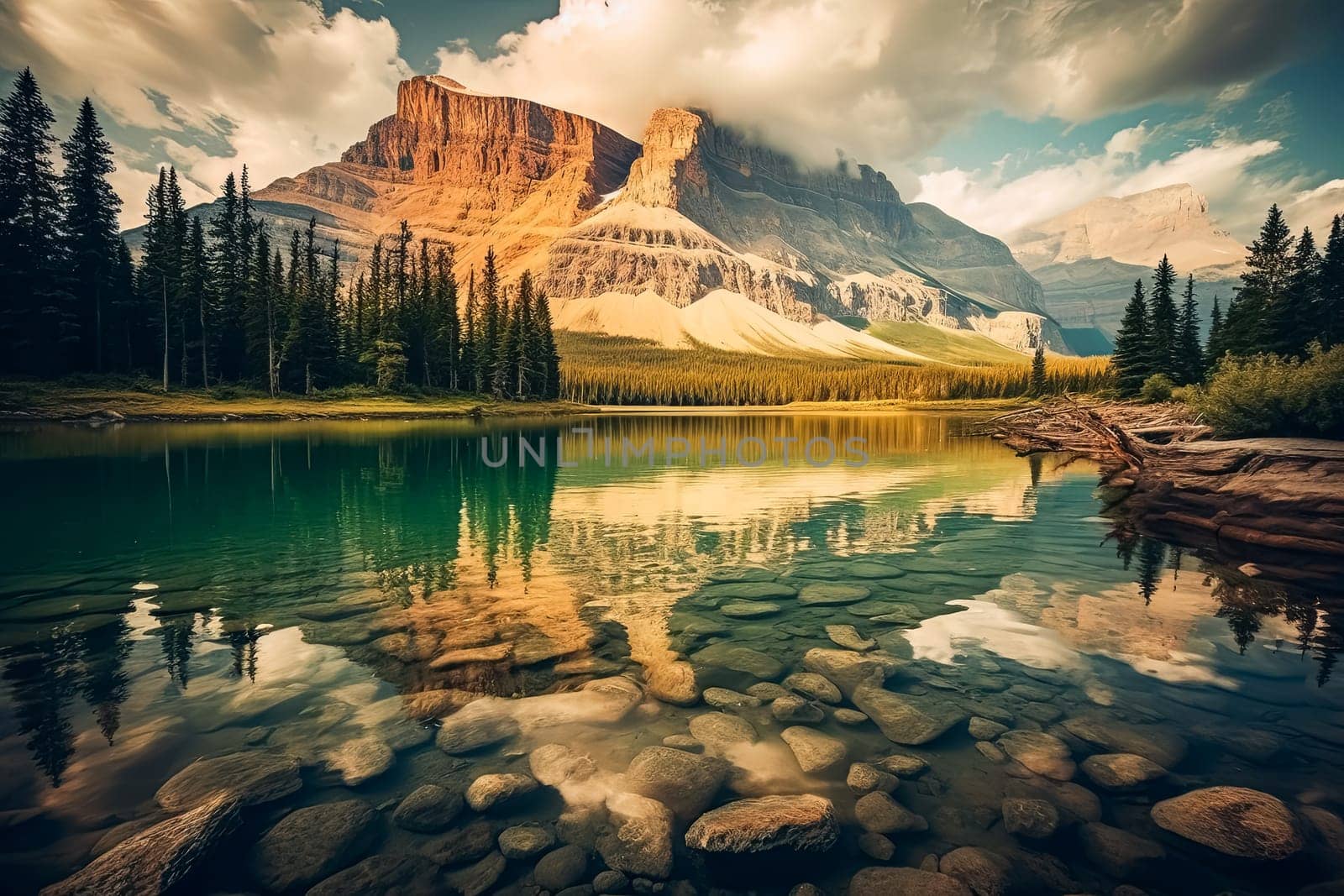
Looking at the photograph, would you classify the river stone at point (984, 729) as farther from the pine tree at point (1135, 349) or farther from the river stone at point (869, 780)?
the pine tree at point (1135, 349)

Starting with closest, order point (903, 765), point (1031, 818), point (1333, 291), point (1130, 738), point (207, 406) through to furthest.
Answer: point (1031, 818)
point (903, 765)
point (1130, 738)
point (1333, 291)
point (207, 406)

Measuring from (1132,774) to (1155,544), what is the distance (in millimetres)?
16656

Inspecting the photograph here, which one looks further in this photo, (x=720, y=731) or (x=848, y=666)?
(x=848, y=666)

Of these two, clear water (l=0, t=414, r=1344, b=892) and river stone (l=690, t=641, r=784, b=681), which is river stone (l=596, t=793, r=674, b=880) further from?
river stone (l=690, t=641, r=784, b=681)

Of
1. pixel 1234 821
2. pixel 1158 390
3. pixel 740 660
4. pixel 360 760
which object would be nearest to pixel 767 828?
pixel 740 660

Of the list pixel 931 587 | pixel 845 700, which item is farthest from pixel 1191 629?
pixel 845 700

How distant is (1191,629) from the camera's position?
12227mm

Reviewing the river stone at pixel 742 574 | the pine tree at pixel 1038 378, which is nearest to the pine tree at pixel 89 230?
the river stone at pixel 742 574

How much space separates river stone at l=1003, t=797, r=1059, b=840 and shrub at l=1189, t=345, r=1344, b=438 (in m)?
23.3

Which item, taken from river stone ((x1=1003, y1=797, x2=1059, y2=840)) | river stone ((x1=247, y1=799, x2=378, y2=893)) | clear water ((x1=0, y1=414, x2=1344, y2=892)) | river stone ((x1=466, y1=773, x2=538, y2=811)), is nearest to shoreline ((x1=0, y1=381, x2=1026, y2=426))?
clear water ((x1=0, y1=414, x2=1344, y2=892))

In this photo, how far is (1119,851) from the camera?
6.05 meters

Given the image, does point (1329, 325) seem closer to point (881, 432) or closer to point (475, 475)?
point (881, 432)

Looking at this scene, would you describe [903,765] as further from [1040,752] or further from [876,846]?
[1040,752]

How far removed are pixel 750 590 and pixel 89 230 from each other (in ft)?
294
